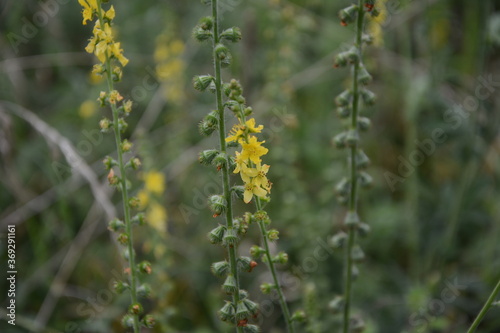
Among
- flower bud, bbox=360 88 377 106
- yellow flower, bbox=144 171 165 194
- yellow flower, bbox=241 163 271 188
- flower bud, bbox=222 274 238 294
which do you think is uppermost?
yellow flower, bbox=144 171 165 194

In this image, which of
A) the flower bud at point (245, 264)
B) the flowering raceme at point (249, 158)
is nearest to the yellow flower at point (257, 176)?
the flowering raceme at point (249, 158)

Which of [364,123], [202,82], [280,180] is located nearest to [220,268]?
[202,82]

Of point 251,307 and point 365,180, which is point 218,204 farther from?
point 365,180

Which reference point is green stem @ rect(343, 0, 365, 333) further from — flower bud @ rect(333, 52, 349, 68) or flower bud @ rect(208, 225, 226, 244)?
flower bud @ rect(208, 225, 226, 244)

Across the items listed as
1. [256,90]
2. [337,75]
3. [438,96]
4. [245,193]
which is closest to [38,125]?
[245,193]

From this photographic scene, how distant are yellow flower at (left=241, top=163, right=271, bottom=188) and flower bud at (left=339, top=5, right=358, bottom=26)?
1.04 metres

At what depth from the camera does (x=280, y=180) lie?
19.1ft

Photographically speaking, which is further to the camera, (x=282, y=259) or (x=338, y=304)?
(x=338, y=304)

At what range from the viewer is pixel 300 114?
7.13 m

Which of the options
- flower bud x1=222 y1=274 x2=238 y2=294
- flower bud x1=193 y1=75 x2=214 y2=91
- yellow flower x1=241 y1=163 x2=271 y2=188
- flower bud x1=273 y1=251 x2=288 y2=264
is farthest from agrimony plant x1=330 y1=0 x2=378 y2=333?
flower bud x1=222 y1=274 x2=238 y2=294

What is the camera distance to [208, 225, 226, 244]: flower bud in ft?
8.59

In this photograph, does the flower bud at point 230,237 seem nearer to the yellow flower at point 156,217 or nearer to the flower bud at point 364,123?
the flower bud at point 364,123

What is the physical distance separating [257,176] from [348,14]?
1.11m

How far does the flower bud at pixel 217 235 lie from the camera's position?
262 cm
